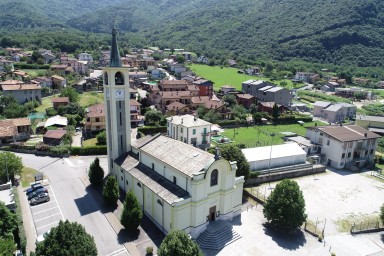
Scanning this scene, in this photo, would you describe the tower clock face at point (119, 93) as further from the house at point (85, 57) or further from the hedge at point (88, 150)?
the house at point (85, 57)

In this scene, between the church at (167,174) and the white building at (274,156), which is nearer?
the church at (167,174)

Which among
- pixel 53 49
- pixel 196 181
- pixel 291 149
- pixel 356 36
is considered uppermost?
pixel 356 36

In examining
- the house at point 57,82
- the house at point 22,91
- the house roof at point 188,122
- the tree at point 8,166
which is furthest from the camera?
the house at point 57,82

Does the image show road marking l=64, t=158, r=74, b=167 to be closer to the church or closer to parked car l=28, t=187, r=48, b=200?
parked car l=28, t=187, r=48, b=200

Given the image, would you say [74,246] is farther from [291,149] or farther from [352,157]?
[352,157]

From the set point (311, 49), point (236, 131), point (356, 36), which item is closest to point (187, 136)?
point (236, 131)

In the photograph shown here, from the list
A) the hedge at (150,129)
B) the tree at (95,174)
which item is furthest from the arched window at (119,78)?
the hedge at (150,129)

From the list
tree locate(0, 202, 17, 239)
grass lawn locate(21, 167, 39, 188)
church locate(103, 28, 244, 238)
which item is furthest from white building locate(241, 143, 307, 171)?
grass lawn locate(21, 167, 39, 188)
